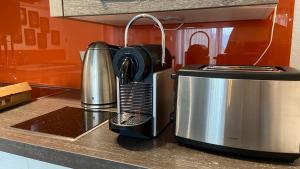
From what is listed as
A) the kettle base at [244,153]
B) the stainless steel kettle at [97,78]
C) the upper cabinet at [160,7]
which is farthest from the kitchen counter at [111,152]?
the upper cabinet at [160,7]

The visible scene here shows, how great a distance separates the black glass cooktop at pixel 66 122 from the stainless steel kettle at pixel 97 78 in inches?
2.1

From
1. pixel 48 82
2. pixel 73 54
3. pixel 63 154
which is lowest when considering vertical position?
pixel 63 154

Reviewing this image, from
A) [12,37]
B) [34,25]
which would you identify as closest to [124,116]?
[34,25]

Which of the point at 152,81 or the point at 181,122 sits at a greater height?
the point at 152,81

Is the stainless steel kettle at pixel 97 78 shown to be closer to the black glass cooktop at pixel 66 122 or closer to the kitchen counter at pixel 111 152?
the black glass cooktop at pixel 66 122

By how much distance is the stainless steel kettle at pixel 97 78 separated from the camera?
39.7 inches

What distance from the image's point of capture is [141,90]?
28.5 inches

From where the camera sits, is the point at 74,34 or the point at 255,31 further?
the point at 74,34

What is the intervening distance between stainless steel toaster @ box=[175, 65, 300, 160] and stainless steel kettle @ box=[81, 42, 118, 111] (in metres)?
0.46

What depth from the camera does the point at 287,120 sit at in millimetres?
557

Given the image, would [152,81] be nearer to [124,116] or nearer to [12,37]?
[124,116]

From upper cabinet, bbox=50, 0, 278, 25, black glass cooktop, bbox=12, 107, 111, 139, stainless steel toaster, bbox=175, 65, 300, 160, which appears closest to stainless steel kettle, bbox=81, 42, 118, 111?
black glass cooktop, bbox=12, 107, 111, 139

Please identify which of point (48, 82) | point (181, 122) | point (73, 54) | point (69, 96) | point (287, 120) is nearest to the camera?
point (287, 120)

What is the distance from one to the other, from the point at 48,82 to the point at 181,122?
109cm
